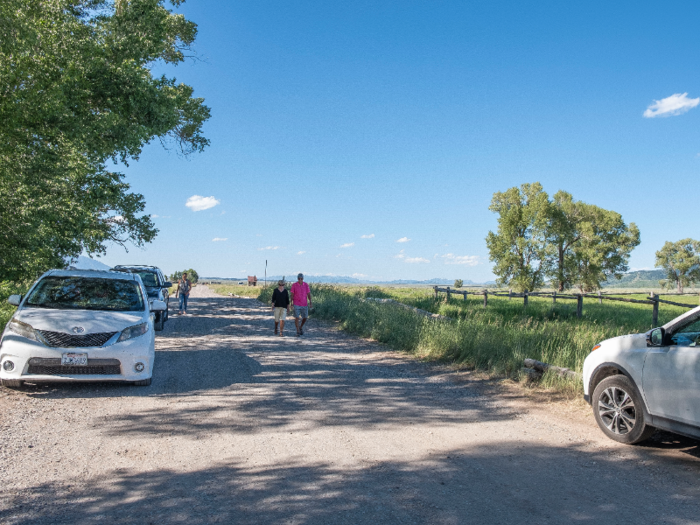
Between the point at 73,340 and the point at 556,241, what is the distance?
5599cm

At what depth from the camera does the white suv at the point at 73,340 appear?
21.2 ft

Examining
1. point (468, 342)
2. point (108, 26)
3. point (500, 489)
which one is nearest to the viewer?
point (500, 489)

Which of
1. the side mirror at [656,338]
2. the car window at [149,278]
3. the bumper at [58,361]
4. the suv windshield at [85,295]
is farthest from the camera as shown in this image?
the car window at [149,278]

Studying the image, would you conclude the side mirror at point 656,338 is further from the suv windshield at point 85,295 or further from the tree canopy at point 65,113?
the tree canopy at point 65,113

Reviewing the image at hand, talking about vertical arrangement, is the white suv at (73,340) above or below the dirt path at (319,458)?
above

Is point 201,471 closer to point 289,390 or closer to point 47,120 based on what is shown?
point 289,390

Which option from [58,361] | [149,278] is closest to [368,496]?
[58,361]

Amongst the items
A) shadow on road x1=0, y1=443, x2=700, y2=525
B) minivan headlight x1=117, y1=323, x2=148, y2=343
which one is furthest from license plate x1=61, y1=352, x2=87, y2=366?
shadow on road x1=0, y1=443, x2=700, y2=525

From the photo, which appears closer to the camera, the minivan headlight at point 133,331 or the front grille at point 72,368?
the front grille at point 72,368

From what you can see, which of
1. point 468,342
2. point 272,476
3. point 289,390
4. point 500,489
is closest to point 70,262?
point 289,390

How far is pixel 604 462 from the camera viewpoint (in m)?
4.63

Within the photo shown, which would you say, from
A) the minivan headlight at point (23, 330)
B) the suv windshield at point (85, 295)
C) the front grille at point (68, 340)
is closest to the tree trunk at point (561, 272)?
the suv windshield at point (85, 295)

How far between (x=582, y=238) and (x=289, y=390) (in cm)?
5660

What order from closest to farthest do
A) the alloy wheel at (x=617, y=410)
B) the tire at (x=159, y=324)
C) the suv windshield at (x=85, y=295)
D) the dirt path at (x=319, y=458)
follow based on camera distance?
the dirt path at (x=319, y=458)
the alloy wheel at (x=617, y=410)
the suv windshield at (x=85, y=295)
the tire at (x=159, y=324)
